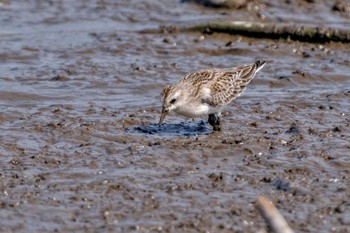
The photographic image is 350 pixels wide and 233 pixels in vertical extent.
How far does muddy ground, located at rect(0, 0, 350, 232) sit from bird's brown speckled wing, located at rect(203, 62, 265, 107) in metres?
0.44

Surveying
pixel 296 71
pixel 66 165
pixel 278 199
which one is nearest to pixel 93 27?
pixel 296 71

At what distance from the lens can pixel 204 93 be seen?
38.3 feet

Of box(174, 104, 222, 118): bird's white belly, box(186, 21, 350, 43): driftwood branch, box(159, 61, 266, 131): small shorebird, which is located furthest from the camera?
box(186, 21, 350, 43): driftwood branch

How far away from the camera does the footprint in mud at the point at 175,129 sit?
1176cm

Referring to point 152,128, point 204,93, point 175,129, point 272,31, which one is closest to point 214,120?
point 204,93

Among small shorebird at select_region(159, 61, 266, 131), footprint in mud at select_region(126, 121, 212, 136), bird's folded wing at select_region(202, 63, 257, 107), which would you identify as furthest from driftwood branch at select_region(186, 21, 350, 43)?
footprint in mud at select_region(126, 121, 212, 136)

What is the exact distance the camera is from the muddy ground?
8844mm

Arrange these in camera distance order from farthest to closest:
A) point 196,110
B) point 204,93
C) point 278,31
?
point 278,31, point 204,93, point 196,110

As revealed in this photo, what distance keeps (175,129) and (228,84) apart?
943 millimetres

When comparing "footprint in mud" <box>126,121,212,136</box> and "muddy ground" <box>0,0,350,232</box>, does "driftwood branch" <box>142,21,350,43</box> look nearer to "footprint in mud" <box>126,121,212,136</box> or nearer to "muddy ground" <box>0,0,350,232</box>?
"muddy ground" <box>0,0,350,232</box>

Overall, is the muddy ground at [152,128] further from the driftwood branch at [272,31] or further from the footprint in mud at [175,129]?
the driftwood branch at [272,31]

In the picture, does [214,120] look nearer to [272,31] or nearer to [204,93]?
[204,93]

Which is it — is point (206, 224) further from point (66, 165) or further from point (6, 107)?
point (6, 107)

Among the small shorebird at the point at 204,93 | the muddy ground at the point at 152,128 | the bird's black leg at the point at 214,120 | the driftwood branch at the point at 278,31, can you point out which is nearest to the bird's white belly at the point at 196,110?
the small shorebird at the point at 204,93
